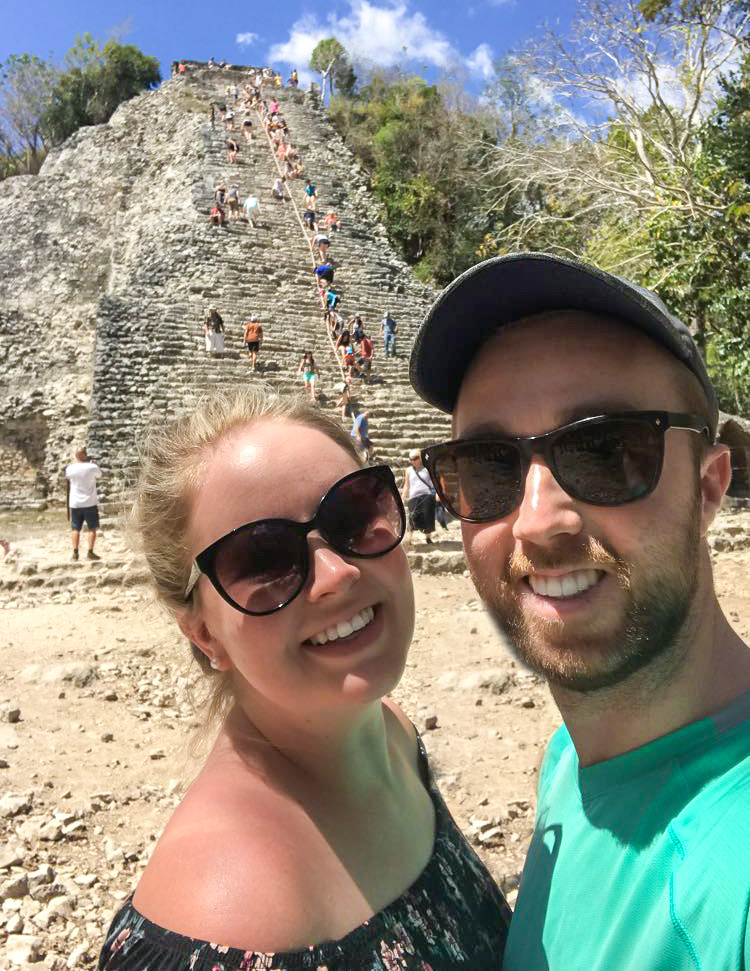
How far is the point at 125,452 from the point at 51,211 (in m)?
20.0

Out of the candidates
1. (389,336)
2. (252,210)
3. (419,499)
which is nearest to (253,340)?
(389,336)

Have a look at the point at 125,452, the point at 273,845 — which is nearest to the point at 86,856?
the point at 273,845

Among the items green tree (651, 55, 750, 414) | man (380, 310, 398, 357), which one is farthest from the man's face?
man (380, 310, 398, 357)

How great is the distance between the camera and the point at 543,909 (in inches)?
50.6

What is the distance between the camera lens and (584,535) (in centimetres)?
127

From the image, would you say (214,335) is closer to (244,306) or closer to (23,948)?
(244,306)

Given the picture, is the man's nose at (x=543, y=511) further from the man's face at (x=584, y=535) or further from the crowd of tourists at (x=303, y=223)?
the crowd of tourists at (x=303, y=223)

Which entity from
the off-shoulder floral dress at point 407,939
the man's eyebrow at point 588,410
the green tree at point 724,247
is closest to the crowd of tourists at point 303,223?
the green tree at point 724,247

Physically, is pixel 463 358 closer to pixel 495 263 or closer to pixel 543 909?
pixel 495 263

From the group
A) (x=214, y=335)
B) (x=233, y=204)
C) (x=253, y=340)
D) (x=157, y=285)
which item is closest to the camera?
(x=253, y=340)

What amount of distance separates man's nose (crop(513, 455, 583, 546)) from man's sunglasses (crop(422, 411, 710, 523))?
1cm

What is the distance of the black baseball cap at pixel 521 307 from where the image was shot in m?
1.26

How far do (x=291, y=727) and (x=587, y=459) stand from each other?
0.81 m

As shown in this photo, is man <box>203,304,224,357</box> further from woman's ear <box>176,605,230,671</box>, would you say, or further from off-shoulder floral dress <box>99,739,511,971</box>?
off-shoulder floral dress <box>99,739,511,971</box>
